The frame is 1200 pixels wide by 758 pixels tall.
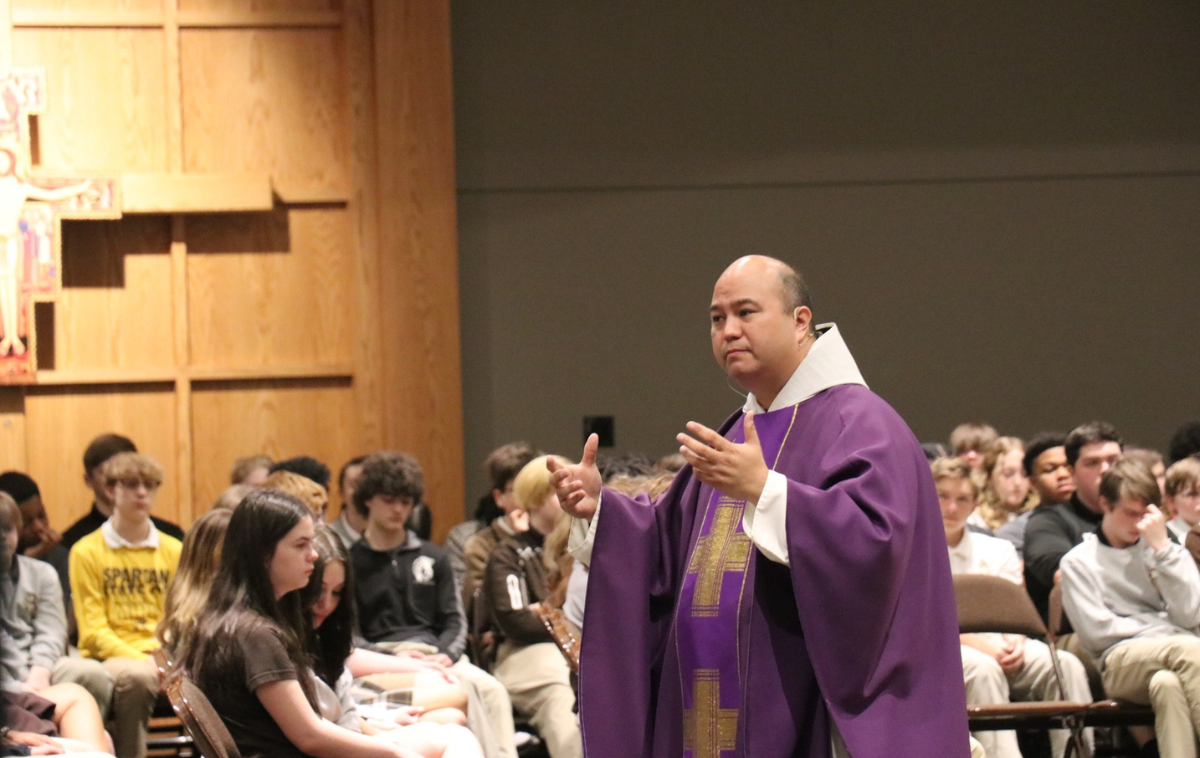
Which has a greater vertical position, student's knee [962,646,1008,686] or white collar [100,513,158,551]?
white collar [100,513,158,551]

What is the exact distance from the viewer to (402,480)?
18.6 feet

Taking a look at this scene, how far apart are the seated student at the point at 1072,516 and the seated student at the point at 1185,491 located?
0.39 meters

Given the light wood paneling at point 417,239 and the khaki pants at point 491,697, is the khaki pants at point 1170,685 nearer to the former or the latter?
the khaki pants at point 491,697

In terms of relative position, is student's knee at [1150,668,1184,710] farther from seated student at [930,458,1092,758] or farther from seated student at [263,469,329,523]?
seated student at [263,469,329,523]

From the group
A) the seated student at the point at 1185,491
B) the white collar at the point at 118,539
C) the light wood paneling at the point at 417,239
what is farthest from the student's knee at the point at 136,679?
the seated student at the point at 1185,491

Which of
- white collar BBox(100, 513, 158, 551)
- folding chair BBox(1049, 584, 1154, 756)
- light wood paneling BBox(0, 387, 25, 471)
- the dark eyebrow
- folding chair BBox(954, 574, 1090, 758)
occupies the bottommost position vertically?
folding chair BBox(1049, 584, 1154, 756)

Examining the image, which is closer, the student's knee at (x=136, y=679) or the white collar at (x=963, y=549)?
the student's knee at (x=136, y=679)

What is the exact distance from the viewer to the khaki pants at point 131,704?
522cm

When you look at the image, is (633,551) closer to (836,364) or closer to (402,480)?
(836,364)

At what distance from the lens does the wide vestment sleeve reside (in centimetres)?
271

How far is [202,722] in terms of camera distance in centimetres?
339

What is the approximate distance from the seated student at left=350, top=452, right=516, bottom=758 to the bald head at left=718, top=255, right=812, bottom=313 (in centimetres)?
283

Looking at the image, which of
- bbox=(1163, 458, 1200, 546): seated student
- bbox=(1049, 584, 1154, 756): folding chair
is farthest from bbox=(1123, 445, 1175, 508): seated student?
bbox=(1049, 584, 1154, 756): folding chair

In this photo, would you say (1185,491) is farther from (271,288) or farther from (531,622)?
(271,288)
